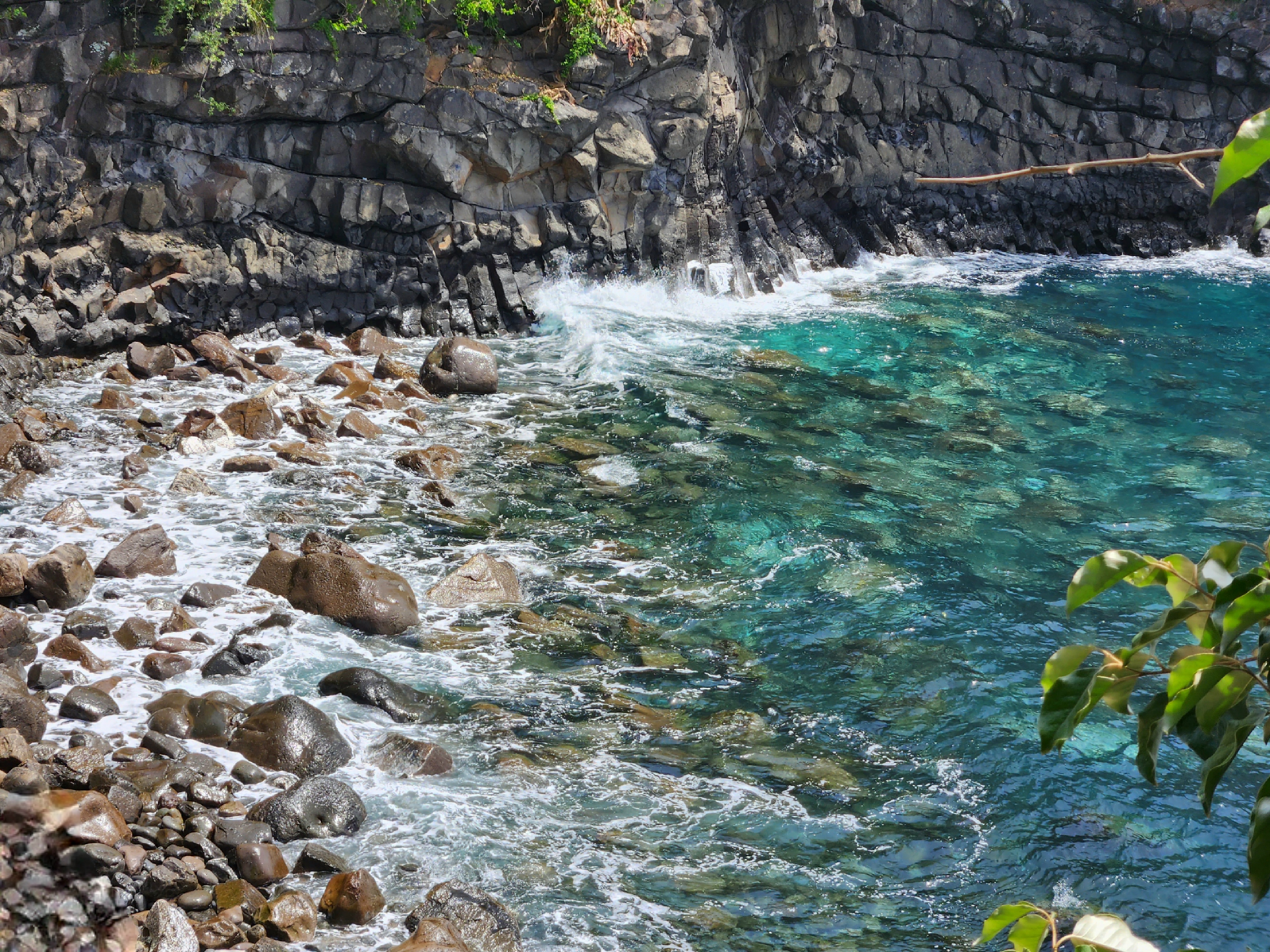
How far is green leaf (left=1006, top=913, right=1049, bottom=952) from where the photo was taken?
1.98 m

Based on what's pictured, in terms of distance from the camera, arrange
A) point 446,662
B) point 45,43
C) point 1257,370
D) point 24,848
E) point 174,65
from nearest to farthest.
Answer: point 24,848
point 446,662
point 45,43
point 174,65
point 1257,370

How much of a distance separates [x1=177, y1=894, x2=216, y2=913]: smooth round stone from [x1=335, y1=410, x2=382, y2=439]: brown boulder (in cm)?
871

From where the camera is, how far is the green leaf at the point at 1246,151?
5.30 ft

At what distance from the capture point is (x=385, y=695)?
8.94 meters

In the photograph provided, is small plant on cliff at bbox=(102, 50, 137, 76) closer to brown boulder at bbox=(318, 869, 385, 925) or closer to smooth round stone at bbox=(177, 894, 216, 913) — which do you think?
smooth round stone at bbox=(177, 894, 216, 913)

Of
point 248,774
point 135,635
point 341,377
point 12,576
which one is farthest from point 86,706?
point 341,377

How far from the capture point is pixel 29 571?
9766 mm

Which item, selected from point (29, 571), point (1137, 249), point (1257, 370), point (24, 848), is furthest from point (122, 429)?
point (1137, 249)

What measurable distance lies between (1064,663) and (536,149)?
63.0ft

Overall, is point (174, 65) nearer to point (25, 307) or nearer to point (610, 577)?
point (25, 307)

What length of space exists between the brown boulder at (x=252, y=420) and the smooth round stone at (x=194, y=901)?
28.4 ft

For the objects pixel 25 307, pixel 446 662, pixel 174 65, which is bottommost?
pixel 446 662

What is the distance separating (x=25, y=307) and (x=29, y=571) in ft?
24.7

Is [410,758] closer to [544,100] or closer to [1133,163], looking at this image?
[1133,163]
